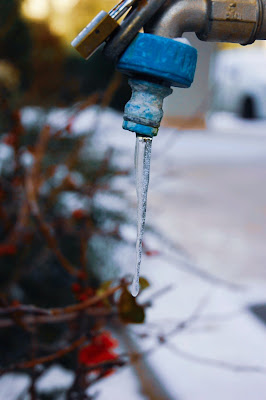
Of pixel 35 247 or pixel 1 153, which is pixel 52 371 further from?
pixel 1 153

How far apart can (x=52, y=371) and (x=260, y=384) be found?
45cm

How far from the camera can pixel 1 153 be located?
157cm

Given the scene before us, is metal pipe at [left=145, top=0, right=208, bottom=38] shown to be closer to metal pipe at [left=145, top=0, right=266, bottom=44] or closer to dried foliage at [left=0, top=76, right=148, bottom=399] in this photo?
metal pipe at [left=145, top=0, right=266, bottom=44]

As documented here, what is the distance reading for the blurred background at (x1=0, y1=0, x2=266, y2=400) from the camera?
952 millimetres

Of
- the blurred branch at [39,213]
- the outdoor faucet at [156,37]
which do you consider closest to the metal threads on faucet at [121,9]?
the outdoor faucet at [156,37]

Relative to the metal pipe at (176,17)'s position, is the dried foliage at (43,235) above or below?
below

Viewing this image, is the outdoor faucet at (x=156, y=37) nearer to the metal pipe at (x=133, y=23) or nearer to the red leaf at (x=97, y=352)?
the metal pipe at (x=133, y=23)

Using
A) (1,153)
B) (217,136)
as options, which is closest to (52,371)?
(1,153)

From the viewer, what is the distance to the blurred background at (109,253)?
0.95 m

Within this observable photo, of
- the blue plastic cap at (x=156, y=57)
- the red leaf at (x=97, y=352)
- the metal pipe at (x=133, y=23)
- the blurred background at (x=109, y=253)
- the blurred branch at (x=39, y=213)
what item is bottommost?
the blurred background at (x=109, y=253)

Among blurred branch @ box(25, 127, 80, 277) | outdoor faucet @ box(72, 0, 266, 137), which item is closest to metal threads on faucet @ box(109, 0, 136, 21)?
outdoor faucet @ box(72, 0, 266, 137)

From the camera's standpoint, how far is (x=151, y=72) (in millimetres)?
407

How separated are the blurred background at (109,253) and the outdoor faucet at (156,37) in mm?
92

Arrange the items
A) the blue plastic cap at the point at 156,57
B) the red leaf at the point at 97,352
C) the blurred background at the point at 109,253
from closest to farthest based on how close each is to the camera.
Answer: the blue plastic cap at the point at 156,57 → the red leaf at the point at 97,352 → the blurred background at the point at 109,253
